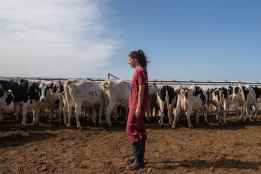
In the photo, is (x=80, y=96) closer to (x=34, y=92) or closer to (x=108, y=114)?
(x=108, y=114)

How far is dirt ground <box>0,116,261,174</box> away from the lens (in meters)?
8.52

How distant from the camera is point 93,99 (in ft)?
52.4

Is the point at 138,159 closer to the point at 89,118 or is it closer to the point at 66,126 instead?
the point at 66,126

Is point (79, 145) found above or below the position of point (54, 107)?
below

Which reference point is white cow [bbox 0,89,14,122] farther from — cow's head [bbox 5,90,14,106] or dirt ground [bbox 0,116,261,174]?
dirt ground [bbox 0,116,261,174]

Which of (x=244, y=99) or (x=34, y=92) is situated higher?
(x=34, y=92)

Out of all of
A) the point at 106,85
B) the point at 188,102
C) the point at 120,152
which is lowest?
the point at 120,152

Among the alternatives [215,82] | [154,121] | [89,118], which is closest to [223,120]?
[154,121]

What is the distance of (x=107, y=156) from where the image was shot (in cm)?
965

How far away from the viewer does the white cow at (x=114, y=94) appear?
53.0 ft

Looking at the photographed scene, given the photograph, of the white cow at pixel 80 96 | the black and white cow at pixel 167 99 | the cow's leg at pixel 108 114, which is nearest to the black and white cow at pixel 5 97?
the white cow at pixel 80 96

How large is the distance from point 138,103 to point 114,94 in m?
8.52

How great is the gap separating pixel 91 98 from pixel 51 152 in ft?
19.4

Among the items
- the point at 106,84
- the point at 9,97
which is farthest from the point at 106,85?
the point at 9,97
